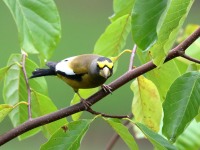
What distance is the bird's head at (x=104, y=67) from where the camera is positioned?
6.24 ft

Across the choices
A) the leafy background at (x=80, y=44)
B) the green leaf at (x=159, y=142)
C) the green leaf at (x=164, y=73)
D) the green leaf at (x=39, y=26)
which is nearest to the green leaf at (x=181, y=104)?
the green leaf at (x=159, y=142)

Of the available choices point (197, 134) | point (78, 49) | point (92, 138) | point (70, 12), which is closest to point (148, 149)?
point (92, 138)

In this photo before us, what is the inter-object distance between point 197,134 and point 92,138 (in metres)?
6.74

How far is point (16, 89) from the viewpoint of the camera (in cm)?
187

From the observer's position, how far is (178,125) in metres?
1.53

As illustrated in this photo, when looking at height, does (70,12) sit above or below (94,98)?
below

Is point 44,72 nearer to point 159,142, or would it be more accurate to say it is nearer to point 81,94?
point 81,94

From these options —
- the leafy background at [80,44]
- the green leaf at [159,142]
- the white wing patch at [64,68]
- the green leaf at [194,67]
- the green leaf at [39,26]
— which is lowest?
the leafy background at [80,44]

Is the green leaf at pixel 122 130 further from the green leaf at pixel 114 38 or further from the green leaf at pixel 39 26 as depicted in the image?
the green leaf at pixel 114 38

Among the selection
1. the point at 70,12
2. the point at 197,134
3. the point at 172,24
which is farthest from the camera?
the point at 70,12

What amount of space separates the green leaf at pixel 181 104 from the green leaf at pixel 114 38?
0.35m

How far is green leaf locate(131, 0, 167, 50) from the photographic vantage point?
1.29m

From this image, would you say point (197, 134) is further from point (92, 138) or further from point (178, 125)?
point (92, 138)

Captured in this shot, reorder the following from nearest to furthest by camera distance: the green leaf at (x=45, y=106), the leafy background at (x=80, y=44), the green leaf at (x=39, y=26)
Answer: the green leaf at (x=39, y=26) → the green leaf at (x=45, y=106) → the leafy background at (x=80, y=44)
